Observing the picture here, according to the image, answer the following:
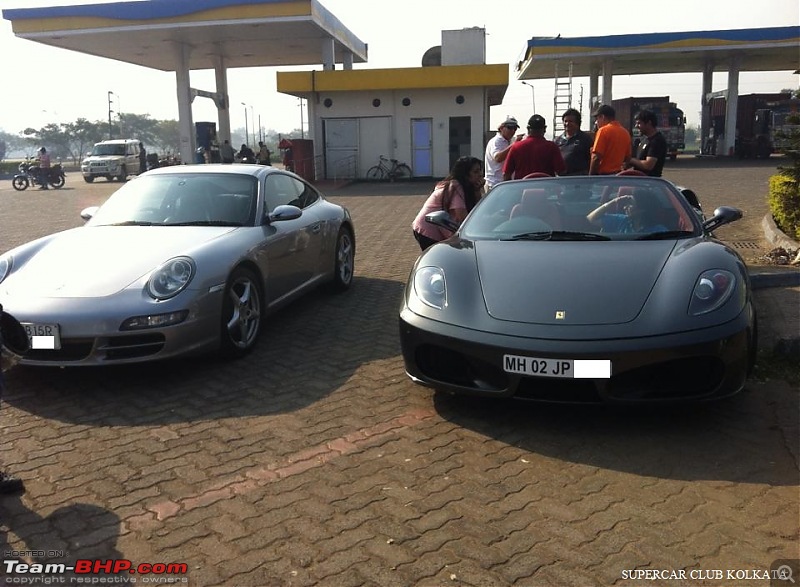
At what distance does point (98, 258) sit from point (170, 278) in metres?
0.68

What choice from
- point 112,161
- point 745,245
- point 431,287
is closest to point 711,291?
point 431,287

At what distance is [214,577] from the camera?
2.63 meters

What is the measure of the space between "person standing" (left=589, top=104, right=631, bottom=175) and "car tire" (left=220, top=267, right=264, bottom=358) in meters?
4.10

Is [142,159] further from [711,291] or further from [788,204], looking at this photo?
[711,291]

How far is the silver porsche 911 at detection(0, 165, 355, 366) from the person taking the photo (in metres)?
4.53

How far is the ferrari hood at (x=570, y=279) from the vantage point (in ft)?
12.3

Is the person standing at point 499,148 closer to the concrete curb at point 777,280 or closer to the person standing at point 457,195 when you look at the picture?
the person standing at point 457,195

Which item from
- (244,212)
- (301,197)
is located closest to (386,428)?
(244,212)

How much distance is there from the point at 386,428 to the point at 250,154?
81.3 feet

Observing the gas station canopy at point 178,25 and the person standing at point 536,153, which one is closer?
the person standing at point 536,153
